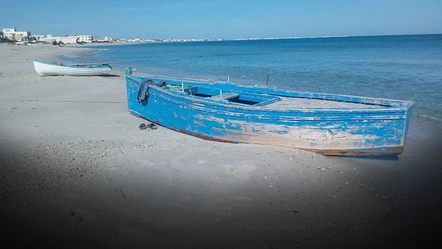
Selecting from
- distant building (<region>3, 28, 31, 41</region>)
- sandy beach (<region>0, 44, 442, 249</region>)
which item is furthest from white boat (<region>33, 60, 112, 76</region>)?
distant building (<region>3, 28, 31, 41</region>)

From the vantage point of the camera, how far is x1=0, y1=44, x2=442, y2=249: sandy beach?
14.6 ft

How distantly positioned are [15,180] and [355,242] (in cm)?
560

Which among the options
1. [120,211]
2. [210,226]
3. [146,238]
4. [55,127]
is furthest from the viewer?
[55,127]

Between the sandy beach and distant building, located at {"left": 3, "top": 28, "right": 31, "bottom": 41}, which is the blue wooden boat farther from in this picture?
distant building, located at {"left": 3, "top": 28, "right": 31, "bottom": 41}

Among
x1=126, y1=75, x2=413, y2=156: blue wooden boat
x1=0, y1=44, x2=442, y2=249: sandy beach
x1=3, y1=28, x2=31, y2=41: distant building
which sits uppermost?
x1=3, y1=28, x2=31, y2=41: distant building

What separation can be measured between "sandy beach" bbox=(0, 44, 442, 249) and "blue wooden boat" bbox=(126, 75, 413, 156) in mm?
302

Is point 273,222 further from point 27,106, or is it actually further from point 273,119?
point 27,106

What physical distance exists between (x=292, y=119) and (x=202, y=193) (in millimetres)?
2651

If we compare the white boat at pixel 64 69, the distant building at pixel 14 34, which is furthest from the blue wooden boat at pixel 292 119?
the distant building at pixel 14 34

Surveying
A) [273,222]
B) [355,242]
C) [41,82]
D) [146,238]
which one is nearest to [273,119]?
[273,222]

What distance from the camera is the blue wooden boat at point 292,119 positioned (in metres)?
6.61

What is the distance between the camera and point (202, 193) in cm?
558

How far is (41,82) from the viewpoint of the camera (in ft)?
56.1

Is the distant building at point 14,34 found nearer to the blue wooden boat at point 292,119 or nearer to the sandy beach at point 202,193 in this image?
the blue wooden boat at point 292,119
